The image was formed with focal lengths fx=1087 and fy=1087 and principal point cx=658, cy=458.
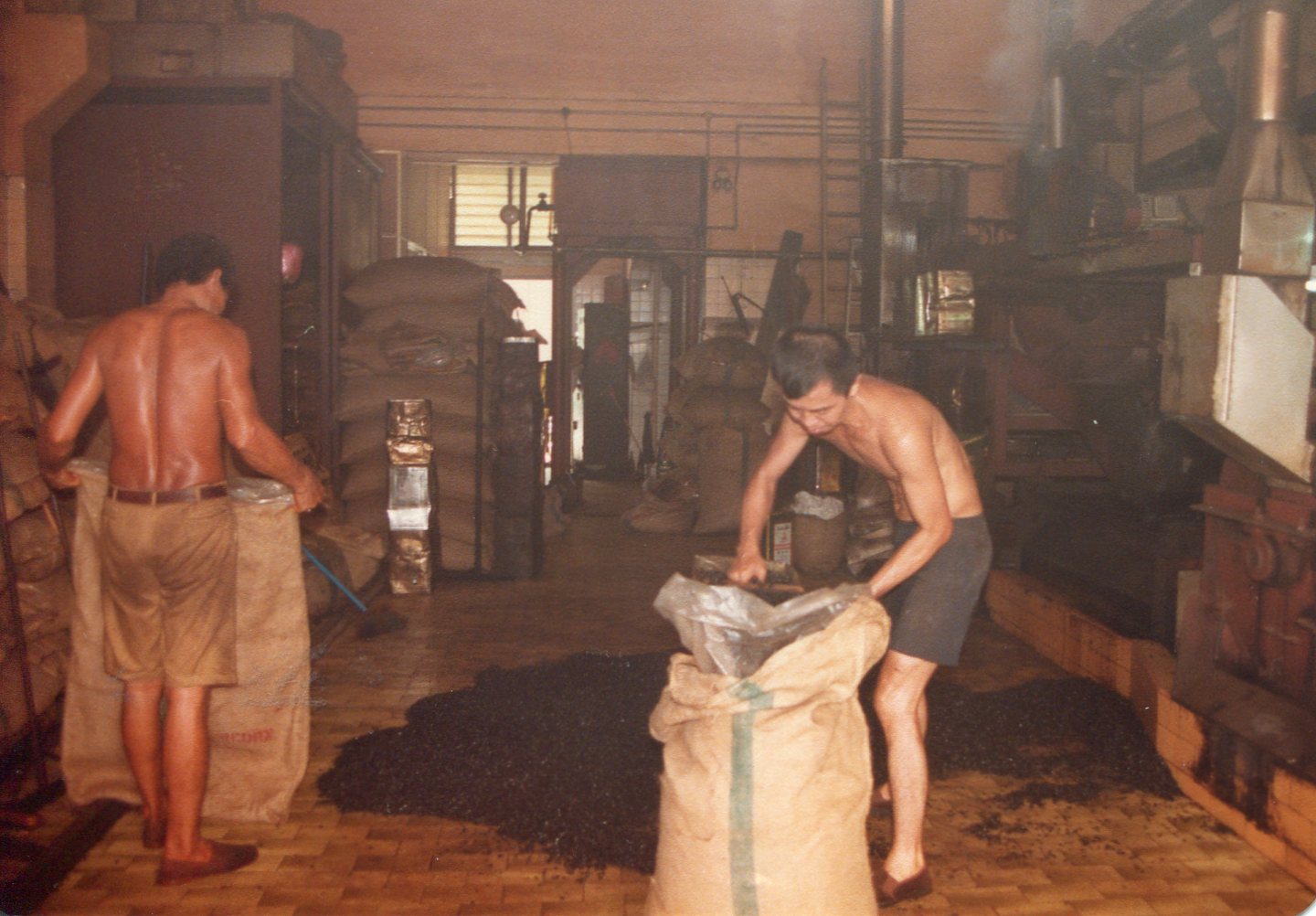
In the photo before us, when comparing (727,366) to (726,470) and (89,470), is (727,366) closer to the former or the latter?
(726,470)

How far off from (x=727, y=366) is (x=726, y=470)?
795 mm

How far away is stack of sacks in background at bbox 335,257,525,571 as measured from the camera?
6270 millimetres

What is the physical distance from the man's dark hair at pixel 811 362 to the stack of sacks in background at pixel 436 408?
4046 millimetres

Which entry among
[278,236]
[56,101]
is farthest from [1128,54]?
[56,101]

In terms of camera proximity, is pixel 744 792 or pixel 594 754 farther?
pixel 594 754

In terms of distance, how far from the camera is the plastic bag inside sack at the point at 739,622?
2266mm

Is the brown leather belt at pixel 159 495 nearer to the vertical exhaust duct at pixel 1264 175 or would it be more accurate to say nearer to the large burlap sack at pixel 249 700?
the large burlap sack at pixel 249 700

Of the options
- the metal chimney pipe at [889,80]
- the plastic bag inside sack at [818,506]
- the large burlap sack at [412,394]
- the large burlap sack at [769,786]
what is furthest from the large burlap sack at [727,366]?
the large burlap sack at [769,786]

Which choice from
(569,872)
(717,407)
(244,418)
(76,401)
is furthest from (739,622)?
(717,407)

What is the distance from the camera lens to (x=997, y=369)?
5.25 m

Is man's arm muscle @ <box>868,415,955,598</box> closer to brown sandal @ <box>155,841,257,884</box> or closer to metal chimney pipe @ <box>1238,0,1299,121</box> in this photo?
metal chimney pipe @ <box>1238,0,1299,121</box>

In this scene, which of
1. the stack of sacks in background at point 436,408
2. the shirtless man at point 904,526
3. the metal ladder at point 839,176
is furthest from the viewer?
the metal ladder at point 839,176

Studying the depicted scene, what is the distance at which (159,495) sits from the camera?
8.58ft

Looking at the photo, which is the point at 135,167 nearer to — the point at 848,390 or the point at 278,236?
the point at 278,236
